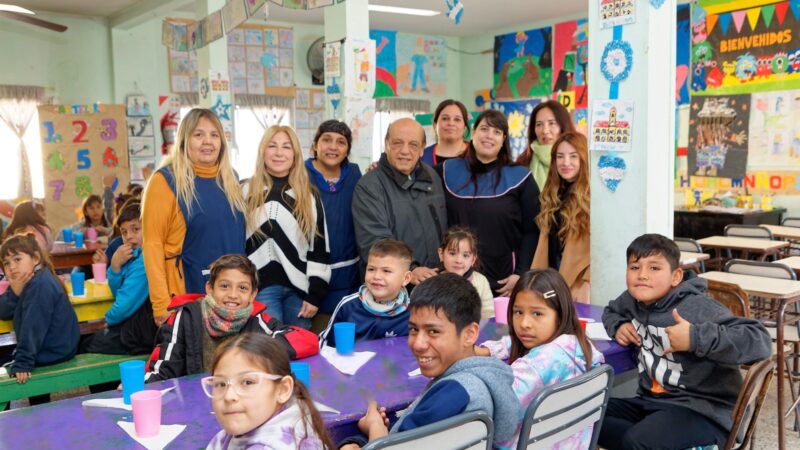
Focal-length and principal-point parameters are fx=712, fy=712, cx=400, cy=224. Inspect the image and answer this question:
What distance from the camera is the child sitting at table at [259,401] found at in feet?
5.64

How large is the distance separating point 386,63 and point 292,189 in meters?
8.98

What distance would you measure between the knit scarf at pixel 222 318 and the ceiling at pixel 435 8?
7.00m

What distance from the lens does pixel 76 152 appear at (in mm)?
A: 9484

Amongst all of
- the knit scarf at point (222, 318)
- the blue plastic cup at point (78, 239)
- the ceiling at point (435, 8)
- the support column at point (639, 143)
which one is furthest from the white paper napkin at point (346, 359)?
the ceiling at point (435, 8)

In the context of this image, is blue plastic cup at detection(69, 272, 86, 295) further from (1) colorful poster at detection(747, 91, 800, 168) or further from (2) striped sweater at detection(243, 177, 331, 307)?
(1) colorful poster at detection(747, 91, 800, 168)

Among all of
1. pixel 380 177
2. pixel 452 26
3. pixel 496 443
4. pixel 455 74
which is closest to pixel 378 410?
pixel 496 443

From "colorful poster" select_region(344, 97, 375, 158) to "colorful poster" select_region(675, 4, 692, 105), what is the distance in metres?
5.70

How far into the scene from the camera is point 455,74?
12953 mm

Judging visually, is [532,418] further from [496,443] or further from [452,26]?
[452,26]

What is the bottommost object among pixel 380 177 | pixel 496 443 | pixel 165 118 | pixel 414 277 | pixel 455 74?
pixel 496 443

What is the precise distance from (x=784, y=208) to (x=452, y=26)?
581 cm

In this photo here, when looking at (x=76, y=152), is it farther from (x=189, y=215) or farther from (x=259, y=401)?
(x=259, y=401)

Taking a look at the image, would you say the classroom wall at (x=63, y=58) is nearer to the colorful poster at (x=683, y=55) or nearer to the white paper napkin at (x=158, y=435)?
the colorful poster at (x=683, y=55)

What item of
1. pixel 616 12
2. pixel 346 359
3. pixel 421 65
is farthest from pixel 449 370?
pixel 421 65
